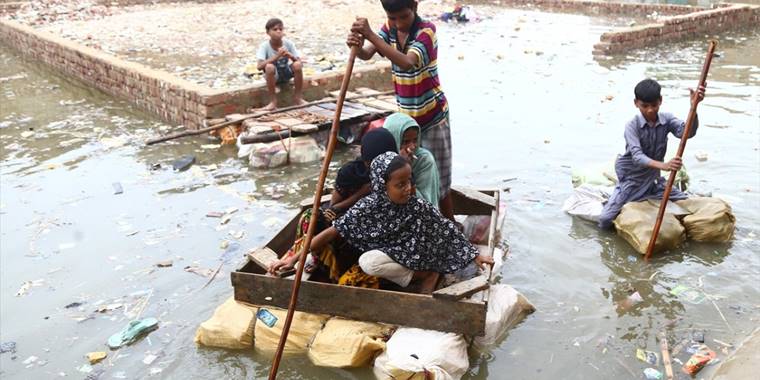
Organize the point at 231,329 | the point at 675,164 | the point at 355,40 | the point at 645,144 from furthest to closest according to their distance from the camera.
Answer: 1. the point at 645,144
2. the point at 675,164
3. the point at 231,329
4. the point at 355,40

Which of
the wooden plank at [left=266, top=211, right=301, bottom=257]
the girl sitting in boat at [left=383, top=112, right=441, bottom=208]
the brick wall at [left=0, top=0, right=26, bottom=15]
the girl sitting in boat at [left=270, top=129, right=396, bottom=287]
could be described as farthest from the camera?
the brick wall at [left=0, top=0, right=26, bottom=15]

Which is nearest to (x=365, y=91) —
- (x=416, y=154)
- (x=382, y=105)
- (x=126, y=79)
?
(x=382, y=105)

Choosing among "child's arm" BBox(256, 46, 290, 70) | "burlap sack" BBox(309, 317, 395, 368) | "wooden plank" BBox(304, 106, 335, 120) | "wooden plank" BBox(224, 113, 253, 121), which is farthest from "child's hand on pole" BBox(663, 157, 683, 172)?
"child's arm" BBox(256, 46, 290, 70)

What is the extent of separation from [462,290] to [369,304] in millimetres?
501

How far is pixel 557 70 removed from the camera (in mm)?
10898

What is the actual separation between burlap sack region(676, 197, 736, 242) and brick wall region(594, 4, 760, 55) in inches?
313

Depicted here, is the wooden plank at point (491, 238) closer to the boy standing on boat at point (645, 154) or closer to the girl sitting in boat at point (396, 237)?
the girl sitting in boat at point (396, 237)

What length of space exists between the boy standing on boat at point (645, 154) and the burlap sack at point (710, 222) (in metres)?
0.21

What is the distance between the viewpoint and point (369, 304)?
347 cm

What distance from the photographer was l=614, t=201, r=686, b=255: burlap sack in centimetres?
464

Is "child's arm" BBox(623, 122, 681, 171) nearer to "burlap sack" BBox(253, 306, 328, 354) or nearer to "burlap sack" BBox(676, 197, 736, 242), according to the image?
"burlap sack" BBox(676, 197, 736, 242)

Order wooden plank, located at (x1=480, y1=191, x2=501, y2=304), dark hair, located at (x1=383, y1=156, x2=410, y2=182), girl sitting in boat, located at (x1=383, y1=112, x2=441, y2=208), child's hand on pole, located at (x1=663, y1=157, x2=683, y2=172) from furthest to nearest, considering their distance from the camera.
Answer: child's hand on pole, located at (x1=663, y1=157, x2=683, y2=172) < girl sitting in boat, located at (x1=383, y1=112, x2=441, y2=208) < wooden plank, located at (x1=480, y1=191, x2=501, y2=304) < dark hair, located at (x1=383, y1=156, x2=410, y2=182)

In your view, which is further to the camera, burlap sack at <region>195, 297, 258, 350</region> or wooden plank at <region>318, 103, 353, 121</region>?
wooden plank at <region>318, 103, 353, 121</region>

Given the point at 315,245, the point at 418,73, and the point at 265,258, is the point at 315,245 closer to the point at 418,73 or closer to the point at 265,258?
the point at 265,258
